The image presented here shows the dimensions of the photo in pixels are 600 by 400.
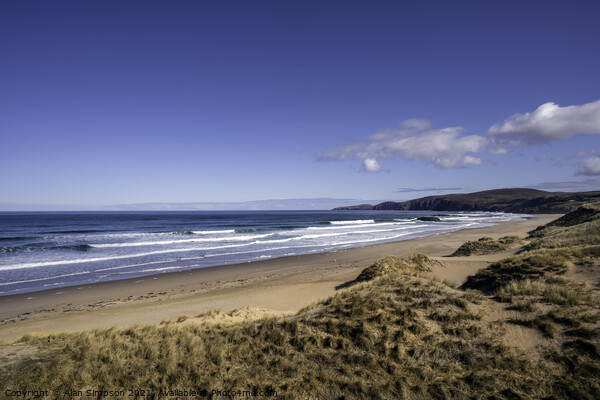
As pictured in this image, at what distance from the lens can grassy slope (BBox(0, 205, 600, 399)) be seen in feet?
14.9

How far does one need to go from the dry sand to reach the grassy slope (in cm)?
325

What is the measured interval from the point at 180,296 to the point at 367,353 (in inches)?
390

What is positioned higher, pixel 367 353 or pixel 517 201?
Result: pixel 517 201

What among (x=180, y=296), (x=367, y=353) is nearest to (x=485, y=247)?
(x=367, y=353)

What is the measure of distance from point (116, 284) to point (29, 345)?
9.39 meters

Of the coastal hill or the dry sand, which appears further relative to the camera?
the coastal hill

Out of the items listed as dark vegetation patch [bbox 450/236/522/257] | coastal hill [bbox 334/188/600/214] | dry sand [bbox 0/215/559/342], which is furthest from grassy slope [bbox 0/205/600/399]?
coastal hill [bbox 334/188/600/214]

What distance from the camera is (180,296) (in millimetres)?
12938

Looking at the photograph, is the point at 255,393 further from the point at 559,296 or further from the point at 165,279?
the point at 165,279

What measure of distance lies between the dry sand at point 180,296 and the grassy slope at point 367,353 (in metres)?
3.25

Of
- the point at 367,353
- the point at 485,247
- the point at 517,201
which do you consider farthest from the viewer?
the point at 517,201

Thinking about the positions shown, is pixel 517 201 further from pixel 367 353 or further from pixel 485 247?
pixel 367 353

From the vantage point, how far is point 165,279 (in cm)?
1622

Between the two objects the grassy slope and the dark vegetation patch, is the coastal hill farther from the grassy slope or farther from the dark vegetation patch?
the grassy slope
